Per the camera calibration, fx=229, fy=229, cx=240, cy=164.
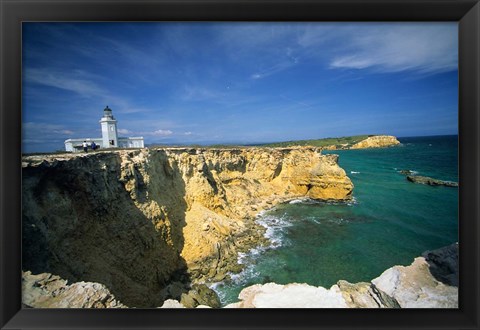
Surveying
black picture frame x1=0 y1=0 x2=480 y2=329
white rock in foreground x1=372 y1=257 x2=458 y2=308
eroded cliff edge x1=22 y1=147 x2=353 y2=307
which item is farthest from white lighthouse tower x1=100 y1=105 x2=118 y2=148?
white rock in foreground x1=372 y1=257 x2=458 y2=308

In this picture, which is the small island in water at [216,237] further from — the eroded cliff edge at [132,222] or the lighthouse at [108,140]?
the lighthouse at [108,140]

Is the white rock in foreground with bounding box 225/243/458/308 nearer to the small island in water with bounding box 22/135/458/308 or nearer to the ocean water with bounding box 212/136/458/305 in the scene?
the small island in water with bounding box 22/135/458/308

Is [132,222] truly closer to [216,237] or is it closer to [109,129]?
[109,129]

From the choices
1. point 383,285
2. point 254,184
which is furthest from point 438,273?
point 254,184

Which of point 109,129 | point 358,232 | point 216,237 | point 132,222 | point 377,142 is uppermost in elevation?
point 377,142

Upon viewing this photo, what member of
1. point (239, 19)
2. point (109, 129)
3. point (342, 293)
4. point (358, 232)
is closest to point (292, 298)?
point (342, 293)

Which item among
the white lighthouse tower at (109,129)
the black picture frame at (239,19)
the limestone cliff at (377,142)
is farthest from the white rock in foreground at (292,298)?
the limestone cliff at (377,142)

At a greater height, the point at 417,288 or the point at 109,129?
the point at 109,129
